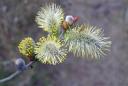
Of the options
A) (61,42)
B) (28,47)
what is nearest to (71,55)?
(28,47)

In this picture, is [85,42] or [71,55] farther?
[71,55]

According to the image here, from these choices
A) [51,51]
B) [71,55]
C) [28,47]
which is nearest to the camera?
[51,51]

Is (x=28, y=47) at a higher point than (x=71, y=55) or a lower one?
lower

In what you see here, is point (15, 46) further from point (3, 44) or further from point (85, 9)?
point (85, 9)

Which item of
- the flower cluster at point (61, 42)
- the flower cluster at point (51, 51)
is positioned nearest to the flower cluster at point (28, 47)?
the flower cluster at point (61, 42)

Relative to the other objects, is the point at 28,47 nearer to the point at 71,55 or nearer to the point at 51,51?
the point at 51,51

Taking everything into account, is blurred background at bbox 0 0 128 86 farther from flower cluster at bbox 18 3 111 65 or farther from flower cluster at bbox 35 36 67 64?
flower cluster at bbox 35 36 67 64

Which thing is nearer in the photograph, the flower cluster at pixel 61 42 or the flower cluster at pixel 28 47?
the flower cluster at pixel 61 42

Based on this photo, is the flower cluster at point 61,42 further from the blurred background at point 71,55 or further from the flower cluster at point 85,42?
the blurred background at point 71,55

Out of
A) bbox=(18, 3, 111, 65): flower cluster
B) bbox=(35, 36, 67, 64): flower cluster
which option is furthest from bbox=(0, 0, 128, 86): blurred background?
bbox=(35, 36, 67, 64): flower cluster
